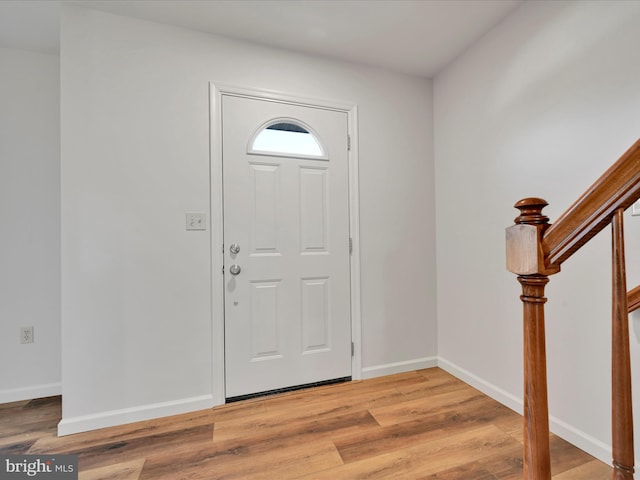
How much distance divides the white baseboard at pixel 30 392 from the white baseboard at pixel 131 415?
64 cm

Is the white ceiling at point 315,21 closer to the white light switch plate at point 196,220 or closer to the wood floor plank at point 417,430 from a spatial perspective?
the white light switch plate at point 196,220

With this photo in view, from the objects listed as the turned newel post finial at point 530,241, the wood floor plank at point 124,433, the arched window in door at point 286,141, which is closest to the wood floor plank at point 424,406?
the wood floor plank at point 124,433

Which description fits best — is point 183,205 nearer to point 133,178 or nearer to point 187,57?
point 133,178

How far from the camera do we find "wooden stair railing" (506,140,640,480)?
0.54 meters

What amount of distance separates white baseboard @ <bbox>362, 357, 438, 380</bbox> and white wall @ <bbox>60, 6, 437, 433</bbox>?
1.18 metres

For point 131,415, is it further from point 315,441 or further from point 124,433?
point 315,441

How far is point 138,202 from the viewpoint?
187cm

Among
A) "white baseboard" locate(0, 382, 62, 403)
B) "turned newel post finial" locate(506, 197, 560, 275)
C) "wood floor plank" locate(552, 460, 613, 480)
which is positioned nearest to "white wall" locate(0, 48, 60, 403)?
"white baseboard" locate(0, 382, 62, 403)

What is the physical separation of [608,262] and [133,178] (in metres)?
2.63

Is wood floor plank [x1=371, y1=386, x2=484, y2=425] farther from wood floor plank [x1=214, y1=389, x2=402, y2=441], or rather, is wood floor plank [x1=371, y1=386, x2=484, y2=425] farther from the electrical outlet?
the electrical outlet

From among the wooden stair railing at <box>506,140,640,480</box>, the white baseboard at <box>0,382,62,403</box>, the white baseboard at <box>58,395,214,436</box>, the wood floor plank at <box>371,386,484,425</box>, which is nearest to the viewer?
the wooden stair railing at <box>506,140,640,480</box>

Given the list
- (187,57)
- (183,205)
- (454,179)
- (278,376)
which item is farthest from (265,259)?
(454,179)

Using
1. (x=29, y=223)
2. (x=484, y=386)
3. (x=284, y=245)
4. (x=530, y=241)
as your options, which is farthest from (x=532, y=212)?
(x=29, y=223)

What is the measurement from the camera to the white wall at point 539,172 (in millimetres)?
1434
